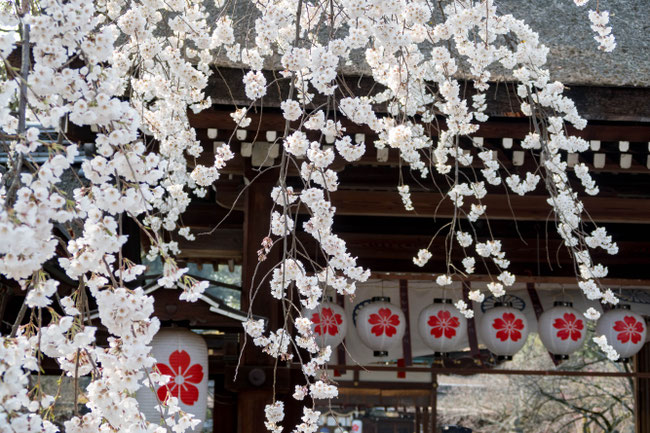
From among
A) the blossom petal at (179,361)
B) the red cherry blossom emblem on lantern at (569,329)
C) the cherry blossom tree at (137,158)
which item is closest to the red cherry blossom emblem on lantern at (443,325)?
the red cherry blossom emblem on lantern at (569,329)

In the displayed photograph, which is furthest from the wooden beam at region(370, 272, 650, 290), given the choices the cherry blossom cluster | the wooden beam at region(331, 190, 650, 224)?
the cherry blossom cluster

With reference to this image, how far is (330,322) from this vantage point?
18.3 feet

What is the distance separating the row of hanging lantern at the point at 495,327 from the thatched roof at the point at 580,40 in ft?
6.71

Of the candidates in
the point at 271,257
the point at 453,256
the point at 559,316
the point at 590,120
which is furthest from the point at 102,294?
the point at 559,316

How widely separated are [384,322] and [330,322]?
1.57 feet

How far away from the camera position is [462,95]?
4.23m

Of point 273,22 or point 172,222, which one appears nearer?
point 273,22

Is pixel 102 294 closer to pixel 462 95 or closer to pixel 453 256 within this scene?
pixel 462 95

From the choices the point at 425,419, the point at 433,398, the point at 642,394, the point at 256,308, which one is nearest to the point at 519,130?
the point at 256,308

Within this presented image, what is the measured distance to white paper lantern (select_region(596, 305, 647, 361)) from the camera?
5.91 m

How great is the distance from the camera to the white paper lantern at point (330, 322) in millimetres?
5500

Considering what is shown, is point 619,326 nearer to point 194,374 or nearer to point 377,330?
point 377,330

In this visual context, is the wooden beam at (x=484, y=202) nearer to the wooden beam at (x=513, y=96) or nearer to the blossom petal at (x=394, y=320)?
the wooden beam at (x=513, y=96)

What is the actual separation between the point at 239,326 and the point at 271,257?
497 millimetres
